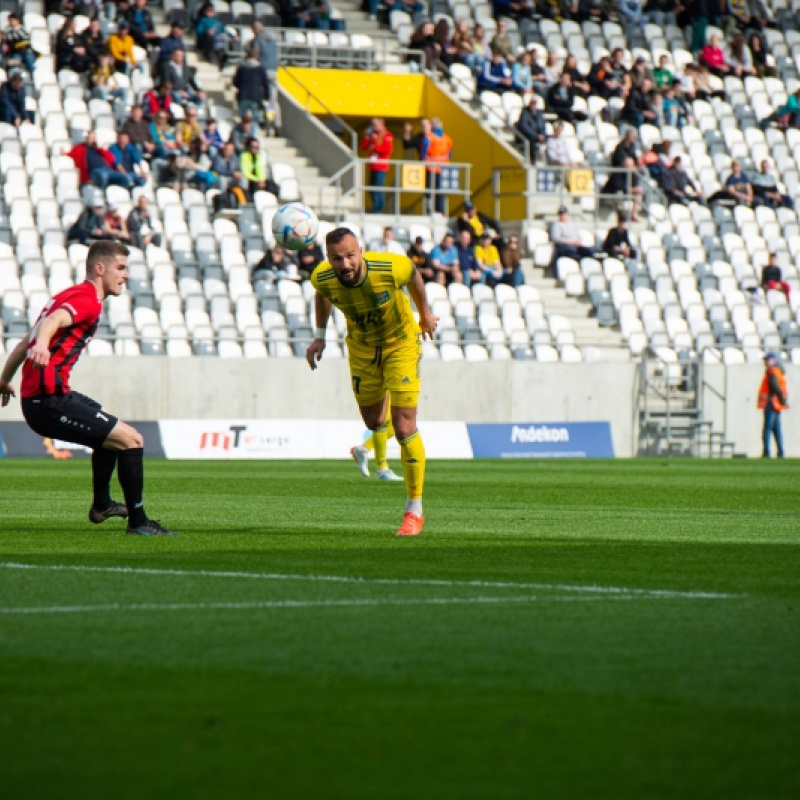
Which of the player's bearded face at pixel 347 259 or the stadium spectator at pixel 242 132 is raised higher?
the stadium spectator at pixel 242 132

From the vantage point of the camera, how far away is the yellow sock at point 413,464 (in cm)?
1162

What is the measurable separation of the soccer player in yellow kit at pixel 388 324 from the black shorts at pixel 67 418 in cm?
183

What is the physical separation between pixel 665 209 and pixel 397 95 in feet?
21.5

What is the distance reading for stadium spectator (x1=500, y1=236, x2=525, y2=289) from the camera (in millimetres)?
34281

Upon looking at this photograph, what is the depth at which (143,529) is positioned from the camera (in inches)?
442

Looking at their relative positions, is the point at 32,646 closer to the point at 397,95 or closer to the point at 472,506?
the point at 472,506

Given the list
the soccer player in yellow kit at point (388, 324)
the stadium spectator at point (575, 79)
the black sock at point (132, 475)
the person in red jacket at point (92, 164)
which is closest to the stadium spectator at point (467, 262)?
the person in red jacket at point (92, 164)

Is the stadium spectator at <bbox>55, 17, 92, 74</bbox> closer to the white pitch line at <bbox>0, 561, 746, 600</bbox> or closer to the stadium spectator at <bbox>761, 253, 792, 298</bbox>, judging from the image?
the stadium spectator at <bbox>761, 253, 792, 298</bbox>

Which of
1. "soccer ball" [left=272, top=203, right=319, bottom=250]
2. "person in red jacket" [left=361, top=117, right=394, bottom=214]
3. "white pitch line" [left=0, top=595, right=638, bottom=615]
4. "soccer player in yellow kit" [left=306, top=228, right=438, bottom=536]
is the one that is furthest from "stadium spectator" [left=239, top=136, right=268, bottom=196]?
"white pitch line" [left=0, top=595, right=638, bottom=615]

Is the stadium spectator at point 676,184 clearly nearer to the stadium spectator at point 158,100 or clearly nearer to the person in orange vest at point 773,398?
the person in orange vest at point 773,398

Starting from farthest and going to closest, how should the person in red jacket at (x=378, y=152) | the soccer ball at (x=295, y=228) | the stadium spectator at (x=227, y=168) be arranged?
the person in red jacket at (x=378, y=152), the stadium spectator at (x=227, y=168), the soccer ball at (x=295, y=228)

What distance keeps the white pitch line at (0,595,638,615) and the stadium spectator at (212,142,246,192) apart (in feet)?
83.0

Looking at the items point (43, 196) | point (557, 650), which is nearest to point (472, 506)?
point (557, 650)

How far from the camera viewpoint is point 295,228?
56.5 feet
